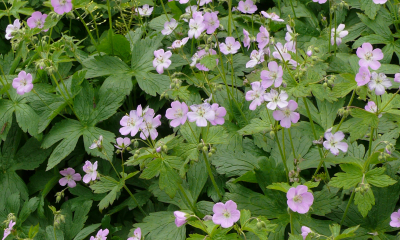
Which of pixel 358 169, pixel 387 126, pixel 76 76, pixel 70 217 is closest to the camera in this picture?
pixel 358 169

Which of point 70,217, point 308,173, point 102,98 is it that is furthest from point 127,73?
point 308,173

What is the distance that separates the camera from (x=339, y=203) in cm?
212

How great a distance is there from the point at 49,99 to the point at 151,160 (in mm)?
1260

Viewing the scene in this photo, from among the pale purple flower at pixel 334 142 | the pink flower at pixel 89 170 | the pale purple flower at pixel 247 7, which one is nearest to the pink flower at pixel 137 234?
the pink flower at pixel 89 170

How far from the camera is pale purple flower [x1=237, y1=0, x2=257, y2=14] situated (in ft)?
9.68

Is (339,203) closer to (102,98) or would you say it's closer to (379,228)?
(379,228)

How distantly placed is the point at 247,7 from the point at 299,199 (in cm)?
175

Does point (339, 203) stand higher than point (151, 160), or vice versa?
point (151, 160)

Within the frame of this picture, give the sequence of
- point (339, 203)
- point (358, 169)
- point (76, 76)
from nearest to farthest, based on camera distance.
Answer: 1. point (358, 169)
2. point (339, 203)
3. point (76, 76)

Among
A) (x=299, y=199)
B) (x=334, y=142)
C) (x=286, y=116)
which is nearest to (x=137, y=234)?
(x=299, y=199)

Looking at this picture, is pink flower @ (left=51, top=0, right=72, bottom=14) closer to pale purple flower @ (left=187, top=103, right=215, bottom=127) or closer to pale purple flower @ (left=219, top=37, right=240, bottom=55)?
pale purple flower @ (left=219, top=37, right=240, bottom=55)

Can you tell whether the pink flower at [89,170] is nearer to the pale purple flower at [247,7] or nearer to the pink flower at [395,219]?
the pale purple flower at [247,7]

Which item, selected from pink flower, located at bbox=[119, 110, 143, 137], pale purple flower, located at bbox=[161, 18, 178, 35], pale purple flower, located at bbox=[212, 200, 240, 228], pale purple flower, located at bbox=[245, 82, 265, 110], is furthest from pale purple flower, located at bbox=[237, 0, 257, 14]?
pale purple flower, located at bbox=[212, 200, 240, 228]

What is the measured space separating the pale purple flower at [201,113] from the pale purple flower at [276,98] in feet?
0.96
